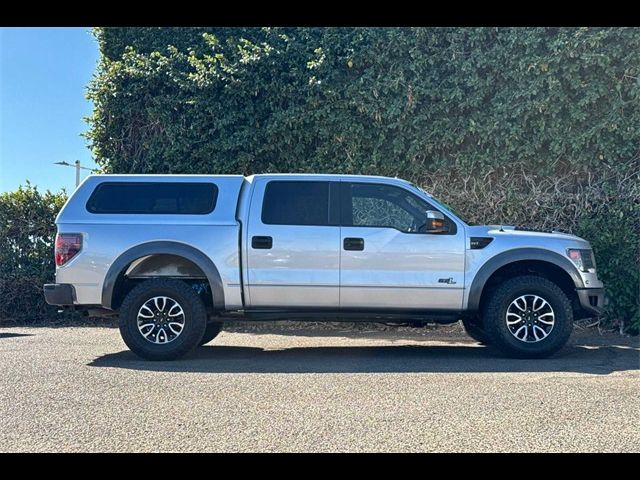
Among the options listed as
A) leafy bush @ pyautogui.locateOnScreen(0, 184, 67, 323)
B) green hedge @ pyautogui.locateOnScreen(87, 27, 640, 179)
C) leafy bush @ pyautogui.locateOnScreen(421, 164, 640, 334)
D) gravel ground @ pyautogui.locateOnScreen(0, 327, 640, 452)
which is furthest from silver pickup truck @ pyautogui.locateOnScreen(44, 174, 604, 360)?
leafy bush @ pyautogui.locateOnScreen(0, 184, 67, 323)

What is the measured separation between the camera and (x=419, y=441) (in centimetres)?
376

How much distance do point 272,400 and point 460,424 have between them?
1495 millimetres

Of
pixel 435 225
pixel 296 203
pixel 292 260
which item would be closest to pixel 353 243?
pixel 292 260

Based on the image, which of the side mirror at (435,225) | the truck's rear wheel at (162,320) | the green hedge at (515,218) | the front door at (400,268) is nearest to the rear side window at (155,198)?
the truck's rear wheel at (162,320)

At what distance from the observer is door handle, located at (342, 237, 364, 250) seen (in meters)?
6.48

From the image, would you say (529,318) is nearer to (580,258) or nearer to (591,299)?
(591,299)

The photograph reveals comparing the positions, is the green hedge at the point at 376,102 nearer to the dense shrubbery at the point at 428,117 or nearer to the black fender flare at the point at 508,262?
the dense shrubbery at the point at 428,117

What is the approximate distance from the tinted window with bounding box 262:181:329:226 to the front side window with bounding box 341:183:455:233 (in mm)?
244

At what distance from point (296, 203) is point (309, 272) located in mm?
815

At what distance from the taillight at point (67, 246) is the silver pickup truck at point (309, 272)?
0.01 metres

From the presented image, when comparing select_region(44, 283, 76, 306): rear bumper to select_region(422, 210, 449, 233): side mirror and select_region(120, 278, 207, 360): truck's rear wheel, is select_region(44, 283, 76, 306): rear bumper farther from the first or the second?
select_region(422, 210, 449, 233): side mirror

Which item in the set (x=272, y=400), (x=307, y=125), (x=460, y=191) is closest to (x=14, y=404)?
(x=272, y=400)

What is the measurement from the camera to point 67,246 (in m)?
6.46

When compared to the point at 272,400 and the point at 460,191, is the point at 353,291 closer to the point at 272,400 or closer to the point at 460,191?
the point at 272,400
